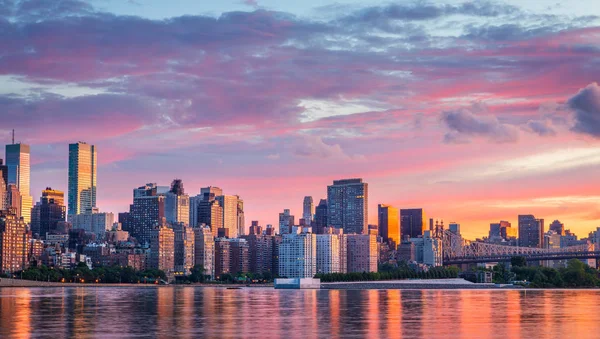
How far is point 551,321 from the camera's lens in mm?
85938

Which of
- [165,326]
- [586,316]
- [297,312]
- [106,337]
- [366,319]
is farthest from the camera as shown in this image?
[297,312]

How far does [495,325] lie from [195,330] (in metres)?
25.2

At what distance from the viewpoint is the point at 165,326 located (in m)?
77.1

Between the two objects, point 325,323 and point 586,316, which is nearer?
point 325,323

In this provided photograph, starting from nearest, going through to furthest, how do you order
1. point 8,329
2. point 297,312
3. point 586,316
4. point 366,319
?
point 8,329 → point 366,319 → point 586,316 → point 297,312

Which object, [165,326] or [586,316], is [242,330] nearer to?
[165,326]

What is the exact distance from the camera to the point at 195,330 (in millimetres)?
72875

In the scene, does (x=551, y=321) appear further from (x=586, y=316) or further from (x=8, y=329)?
(x=8, y=329)

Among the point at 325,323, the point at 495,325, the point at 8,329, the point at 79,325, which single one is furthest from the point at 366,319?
the point at 8,329

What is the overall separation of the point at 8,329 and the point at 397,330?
A: 95.2 ft

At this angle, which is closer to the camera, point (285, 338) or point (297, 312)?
point (285, 338)

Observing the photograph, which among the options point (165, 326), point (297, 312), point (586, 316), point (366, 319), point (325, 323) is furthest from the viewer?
point (297, 312)

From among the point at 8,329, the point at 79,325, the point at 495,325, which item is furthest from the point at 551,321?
the point at 8,329

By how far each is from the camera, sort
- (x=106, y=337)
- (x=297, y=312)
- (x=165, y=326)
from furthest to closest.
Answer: (x=297, y=312) → (x=165, y=326) → (x=106, y=337)
